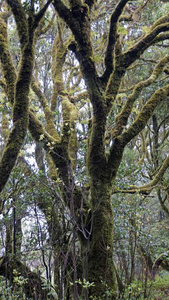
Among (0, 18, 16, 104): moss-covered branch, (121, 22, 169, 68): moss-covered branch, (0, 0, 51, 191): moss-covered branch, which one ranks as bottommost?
(0, 0, 51, 191): moss-covered branch

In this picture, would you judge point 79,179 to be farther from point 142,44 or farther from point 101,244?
point 142,44

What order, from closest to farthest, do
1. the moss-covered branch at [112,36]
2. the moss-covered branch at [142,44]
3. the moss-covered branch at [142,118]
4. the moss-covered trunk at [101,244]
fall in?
Answer: the moss-covered trunk at [101,244] < the moss-covered branch at [112,36] < the moss-covered branch at [142,44] < the moss-covered branch at [142,118]

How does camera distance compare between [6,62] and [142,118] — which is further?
[142,118]

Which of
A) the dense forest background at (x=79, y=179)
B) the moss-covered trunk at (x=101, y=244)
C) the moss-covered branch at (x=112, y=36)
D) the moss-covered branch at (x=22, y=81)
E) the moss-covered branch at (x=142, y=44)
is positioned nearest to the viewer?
the moss-covered branch at (x=22, y=81)

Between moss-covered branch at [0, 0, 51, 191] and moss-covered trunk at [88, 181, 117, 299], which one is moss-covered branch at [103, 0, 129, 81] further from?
moss-covered trunk at [88, 181, 117, 299]

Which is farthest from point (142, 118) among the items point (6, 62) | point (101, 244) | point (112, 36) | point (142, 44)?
point (6, 62)

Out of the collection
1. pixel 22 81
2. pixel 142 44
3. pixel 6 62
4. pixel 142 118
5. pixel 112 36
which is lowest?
pixel 22 81

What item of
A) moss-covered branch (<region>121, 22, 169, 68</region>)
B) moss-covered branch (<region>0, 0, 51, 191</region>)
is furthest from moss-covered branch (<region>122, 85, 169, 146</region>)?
moss-covered branch (<region>0, 0, 51, 191</region>)

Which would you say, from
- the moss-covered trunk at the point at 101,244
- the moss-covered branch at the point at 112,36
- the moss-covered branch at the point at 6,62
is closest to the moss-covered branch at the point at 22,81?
Result: the moss-covered branch at the point at 6,62

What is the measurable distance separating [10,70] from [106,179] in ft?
8.20

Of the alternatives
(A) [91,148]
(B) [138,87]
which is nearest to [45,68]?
(B) [138,87]

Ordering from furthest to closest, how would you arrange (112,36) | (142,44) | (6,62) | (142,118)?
1. (142,118)
2. (142,44)
3. (112,36)
4. (6,62)

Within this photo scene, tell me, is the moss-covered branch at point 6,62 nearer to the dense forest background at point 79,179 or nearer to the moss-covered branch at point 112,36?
the dense forest background at point 79,179

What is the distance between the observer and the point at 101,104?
14.5ft
